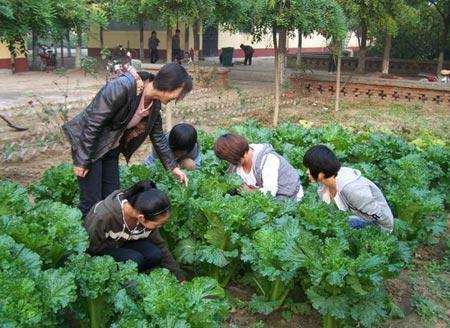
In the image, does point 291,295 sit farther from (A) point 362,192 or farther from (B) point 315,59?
(B) point 315,59

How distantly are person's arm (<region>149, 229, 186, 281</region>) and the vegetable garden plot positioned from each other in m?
0.09

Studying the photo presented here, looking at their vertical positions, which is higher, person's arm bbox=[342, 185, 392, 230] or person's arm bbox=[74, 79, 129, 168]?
person's arm bbox=[74, 79, 129, 168]

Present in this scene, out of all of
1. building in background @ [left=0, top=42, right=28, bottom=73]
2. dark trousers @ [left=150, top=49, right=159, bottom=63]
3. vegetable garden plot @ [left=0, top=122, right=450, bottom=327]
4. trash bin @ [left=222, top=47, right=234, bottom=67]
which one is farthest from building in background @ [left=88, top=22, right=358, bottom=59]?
vegetable garden plot @ [left=0, top=122, right=450, bottom=327]

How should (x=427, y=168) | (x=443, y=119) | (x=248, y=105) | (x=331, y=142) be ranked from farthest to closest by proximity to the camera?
(x=248, y=105)
(x=443, y=119)
(x=331, y=142)
(x=427, y=168)

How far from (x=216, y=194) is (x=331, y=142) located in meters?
2.70

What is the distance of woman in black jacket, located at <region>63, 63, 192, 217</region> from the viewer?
3641 millimetres

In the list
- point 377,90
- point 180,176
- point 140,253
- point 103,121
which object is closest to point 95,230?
point 140,253

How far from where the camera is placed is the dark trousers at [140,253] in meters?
3.64

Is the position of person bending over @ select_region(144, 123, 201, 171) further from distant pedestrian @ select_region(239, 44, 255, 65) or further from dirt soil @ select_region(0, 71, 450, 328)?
distant pedestrian @ select_region(239, 44, 255, 65)

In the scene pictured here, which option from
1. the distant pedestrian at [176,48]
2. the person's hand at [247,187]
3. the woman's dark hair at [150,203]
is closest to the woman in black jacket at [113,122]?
the woman's dark hair at [150,203]

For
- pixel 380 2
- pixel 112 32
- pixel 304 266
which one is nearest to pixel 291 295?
pixel 304 266

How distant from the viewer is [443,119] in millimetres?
11602

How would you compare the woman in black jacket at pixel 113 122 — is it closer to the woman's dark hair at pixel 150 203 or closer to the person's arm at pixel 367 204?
the woman's dark hair at pixel 150 203

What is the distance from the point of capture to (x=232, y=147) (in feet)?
14.5
